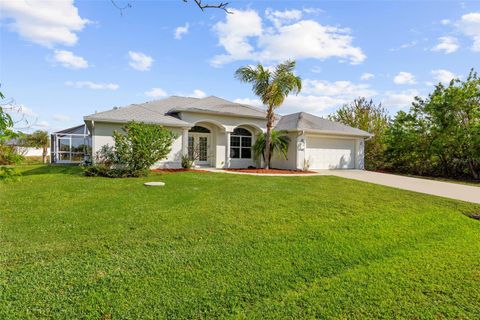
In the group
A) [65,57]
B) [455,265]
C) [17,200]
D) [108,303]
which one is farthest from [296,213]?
[65,57]

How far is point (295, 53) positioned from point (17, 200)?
1571cm

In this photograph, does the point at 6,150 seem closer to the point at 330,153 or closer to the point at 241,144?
the point at 241,144

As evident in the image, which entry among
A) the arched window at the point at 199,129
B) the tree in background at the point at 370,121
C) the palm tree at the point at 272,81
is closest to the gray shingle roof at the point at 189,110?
the arched window at the point at 199,129

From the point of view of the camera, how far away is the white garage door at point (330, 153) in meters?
19.5

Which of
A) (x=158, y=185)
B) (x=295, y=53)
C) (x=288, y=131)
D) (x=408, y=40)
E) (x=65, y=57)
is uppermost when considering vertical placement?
(x=295, y=53)

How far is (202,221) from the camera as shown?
671 cm

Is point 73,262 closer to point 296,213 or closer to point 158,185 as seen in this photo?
point 296,213

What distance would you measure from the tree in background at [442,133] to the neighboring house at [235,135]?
279cm

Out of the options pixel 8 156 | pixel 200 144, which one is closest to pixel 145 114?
pixel 200 144

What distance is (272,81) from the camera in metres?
17.1

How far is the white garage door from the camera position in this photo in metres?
19.5

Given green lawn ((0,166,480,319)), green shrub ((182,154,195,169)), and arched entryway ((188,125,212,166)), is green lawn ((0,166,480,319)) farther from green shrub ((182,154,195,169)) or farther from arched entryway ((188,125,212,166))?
arched entryway ((188,125,212,166))

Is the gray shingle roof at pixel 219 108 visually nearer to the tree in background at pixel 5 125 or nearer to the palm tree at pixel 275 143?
the palm tree at pixel 275 143

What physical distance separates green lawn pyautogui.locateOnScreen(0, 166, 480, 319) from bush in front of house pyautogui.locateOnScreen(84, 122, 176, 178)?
3.90m
